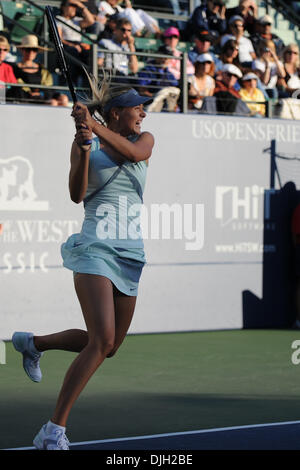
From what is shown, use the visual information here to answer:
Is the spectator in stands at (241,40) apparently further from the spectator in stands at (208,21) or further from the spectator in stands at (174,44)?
the spectator in stands at (174,44)

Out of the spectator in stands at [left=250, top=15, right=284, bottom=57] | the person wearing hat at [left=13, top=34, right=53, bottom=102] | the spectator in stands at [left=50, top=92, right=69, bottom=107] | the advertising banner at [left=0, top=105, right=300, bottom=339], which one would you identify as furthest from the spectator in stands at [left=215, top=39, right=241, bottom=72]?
the spectator in stands at [left=50, top=92, right=69, bottom=107]

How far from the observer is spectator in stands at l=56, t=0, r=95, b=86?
41.1 feet

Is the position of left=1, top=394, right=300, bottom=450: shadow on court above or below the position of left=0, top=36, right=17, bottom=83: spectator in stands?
below

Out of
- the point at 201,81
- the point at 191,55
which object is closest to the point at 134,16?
the point at 191,55

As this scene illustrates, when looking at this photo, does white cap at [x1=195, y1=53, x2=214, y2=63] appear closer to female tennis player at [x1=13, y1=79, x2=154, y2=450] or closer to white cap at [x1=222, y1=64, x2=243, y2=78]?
white cap at [x1=222, y1=64, x2=243, y2=78]

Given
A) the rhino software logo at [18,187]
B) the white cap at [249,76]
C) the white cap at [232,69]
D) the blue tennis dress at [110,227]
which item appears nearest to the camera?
the blue tennis dress at [110,227]

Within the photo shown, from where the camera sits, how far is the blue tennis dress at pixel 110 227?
219 inches

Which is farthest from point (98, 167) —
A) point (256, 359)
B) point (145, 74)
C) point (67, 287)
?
point (145, 74)

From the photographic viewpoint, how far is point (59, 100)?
11.9m

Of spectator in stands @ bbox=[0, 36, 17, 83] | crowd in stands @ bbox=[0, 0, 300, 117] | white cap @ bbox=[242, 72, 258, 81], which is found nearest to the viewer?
spectator in stands @ bbox=[0, 36, 17, 83]

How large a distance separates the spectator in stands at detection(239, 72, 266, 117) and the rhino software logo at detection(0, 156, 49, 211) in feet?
13.3

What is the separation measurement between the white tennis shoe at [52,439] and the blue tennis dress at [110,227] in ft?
2.84

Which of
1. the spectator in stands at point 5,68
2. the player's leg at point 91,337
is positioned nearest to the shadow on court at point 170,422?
the player's leg at point 91,337

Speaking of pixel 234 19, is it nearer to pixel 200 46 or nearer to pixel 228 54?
pixel 228 54
